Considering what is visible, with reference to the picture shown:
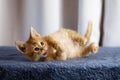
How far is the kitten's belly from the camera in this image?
2.36 ft

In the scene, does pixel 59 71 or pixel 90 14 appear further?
pixel 90 14

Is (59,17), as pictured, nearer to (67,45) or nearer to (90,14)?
(90,14)

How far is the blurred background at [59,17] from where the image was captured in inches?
37.8

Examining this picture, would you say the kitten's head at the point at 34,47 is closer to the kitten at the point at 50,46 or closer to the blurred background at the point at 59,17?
the kitten at the point at 50,46

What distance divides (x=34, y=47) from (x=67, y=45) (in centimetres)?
12

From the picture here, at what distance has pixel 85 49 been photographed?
0.79m

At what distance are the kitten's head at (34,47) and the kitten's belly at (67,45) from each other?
0.18 ft

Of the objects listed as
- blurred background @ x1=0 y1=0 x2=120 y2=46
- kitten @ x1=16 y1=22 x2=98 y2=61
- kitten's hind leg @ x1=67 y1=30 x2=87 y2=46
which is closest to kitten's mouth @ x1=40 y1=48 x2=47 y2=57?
kitten @ x1=16 y1=22 x2=98 y2=61

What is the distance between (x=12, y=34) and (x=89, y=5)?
0.38 m

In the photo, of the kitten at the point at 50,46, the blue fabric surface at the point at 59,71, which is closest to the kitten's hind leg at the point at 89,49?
the kitten at the point at 50,46

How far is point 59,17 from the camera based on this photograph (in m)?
1.02

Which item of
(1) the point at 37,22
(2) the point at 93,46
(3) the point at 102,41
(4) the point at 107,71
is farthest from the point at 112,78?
(1) the point at 37,22

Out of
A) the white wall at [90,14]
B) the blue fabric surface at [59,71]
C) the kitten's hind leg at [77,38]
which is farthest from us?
the white wall at [90,14]

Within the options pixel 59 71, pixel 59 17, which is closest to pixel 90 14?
pixel 59 17
